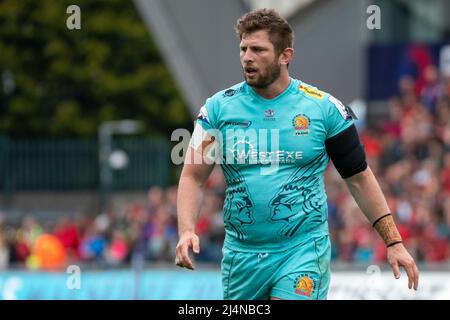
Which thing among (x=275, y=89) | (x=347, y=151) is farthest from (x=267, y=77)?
(x=347, y=151)

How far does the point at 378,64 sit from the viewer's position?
21594 mm

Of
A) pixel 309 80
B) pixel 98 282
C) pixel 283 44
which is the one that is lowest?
pixel 98 282

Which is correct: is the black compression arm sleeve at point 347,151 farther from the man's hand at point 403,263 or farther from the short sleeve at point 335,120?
the man's hand at point 403,263

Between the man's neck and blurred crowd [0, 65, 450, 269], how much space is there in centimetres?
795

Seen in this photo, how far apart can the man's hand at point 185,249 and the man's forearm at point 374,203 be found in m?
1.04

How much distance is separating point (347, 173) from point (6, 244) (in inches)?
546

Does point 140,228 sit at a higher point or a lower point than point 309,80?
lower

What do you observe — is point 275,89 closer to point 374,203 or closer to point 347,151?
point 347,151

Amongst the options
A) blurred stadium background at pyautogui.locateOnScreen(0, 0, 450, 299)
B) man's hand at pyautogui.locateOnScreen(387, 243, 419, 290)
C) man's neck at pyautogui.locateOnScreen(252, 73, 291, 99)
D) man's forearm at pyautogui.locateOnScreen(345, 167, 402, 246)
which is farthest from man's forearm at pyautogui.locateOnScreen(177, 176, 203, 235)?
blurred stadium background at pyautogui.locateOnScreen(0, 0, 450, 299)

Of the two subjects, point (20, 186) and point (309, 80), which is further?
point (20, 186)

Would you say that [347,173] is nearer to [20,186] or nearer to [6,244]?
[6,244]

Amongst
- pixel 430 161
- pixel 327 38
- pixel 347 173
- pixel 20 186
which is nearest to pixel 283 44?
pixel 347 173

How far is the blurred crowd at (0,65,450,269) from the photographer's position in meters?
15.1

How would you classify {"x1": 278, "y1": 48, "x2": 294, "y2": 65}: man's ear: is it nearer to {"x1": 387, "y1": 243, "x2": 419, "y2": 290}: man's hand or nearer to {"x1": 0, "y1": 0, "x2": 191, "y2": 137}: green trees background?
{"x1": 387, "y1": 243, "x2": 419, "y2": 290}: man's hand
